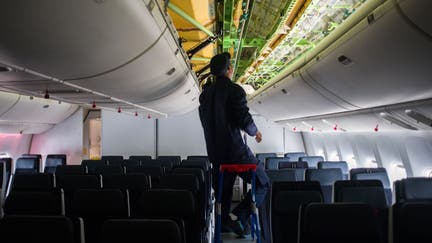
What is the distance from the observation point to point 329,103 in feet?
21.2

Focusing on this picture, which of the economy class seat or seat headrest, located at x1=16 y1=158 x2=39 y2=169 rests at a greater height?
seat headrest, located at x1=16 y1=158 x2=39 y2=169

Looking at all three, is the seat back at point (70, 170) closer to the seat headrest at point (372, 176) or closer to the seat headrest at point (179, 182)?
the seat headrest at point (179, 182)

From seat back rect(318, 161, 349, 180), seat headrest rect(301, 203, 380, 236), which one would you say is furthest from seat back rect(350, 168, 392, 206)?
seat headrest rect(301, 203, 380, 236)

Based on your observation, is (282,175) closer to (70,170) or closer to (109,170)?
(109,170)

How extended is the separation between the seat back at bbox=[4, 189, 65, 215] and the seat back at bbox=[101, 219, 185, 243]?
1908mm

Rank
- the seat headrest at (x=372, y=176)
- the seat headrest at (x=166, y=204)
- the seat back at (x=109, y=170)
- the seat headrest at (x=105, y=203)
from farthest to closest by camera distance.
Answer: the seat back at (x=109, y=170) → the seat headrest at (x=372, y=176) → the seat headrest at (x=105, y=203) → the seat headrest at (x=166, y=204)

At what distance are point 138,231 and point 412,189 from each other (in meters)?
3.55

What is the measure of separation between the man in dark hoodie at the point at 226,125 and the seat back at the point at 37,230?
147 centimetres

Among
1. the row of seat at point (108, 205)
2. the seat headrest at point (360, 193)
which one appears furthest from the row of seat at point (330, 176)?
the row of seat at point (108, 205)

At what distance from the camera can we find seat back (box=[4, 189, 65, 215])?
12.4 ft

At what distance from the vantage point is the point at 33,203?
381cm

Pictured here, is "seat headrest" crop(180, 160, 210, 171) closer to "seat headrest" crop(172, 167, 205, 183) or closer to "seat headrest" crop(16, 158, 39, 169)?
"seat headrest" crop(172, 167, 205, 183)

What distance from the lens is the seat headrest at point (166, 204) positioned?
3684 mm

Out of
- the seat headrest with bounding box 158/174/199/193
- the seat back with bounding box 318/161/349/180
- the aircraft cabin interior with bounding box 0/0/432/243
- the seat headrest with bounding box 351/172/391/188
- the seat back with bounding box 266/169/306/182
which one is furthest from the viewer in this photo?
the seat back with bounding box 318/161/349/180
